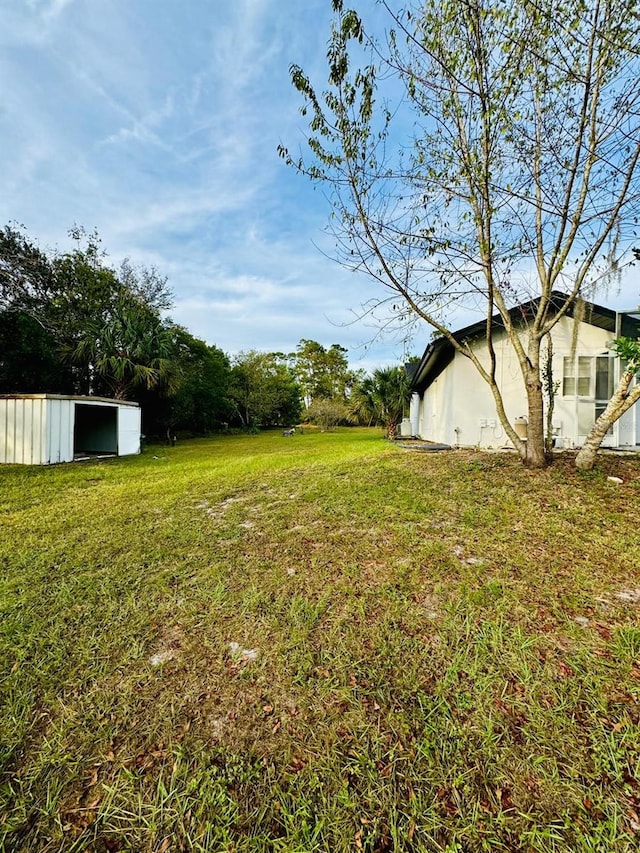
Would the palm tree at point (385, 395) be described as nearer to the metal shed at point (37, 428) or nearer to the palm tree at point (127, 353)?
the palm tree at point (127, 353)

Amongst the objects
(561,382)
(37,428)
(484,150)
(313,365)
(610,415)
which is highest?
(313,365)

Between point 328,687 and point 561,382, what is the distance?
A: 30.2 feet

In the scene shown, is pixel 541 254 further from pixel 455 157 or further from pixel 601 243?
pixel 455 157

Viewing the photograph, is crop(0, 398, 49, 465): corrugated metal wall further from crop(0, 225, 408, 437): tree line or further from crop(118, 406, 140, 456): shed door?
crop(0, 225, 408, 437): tree line

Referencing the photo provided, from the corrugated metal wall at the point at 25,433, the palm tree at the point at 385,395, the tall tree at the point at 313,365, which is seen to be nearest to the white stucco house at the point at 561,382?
the palm tree at the point at 385,395

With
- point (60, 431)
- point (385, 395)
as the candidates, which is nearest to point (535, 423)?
point (385, 395)

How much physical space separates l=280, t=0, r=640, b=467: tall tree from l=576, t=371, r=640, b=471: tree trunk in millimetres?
554

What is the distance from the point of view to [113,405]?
11148 millimetres

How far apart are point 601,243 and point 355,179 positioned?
346 centimetres

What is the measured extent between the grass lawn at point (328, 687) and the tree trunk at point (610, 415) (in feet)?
5.59

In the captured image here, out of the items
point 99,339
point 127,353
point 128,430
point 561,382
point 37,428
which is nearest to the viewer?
point 561,382

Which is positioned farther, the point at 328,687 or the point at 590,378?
the point at 590,378

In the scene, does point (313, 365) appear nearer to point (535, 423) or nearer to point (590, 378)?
point (590, 378)

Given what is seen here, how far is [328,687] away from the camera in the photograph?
1859mm
